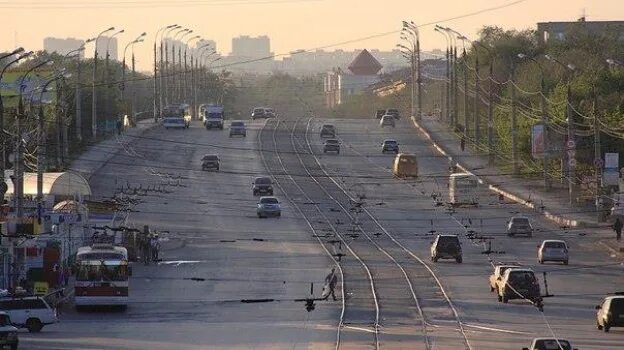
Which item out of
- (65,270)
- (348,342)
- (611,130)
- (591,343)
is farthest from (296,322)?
(611,130)

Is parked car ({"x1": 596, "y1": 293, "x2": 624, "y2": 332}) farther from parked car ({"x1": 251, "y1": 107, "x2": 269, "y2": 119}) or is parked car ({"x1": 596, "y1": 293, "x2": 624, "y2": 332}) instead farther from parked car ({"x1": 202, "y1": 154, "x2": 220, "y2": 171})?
parked car ({"x1": 251, "y1": 107, "x2": 269, "y2": 119})

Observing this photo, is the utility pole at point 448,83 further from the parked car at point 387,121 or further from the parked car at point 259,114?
the parked car at point 259,114

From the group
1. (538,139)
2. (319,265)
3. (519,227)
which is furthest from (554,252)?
(538,139)

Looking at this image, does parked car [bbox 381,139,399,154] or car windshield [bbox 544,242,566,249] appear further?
parked car [bbox 381,139,399,154]

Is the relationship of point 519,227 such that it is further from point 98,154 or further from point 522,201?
point 98,154

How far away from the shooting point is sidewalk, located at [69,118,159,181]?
110 meters

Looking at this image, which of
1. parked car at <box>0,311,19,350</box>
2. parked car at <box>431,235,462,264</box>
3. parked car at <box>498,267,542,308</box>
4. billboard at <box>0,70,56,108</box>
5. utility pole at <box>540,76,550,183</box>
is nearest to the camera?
parked car at <box>0,311,19,350</box>

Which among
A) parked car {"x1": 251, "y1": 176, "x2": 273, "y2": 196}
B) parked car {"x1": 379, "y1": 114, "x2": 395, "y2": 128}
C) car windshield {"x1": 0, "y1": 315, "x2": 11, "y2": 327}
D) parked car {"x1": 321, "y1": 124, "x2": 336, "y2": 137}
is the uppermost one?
parked car {"x1": 379, "y1": 114, "x2": 395, "y2": 128}

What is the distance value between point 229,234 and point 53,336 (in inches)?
1323

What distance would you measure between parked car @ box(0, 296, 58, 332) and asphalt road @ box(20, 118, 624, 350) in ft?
1.59

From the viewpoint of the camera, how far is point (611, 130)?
332 feet

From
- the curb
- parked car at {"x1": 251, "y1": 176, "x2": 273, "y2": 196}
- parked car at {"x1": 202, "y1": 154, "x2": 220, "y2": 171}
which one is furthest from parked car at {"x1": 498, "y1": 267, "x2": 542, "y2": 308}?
parked car at {"x1": 202, "y1": 154, "x2": 220, "y2": 171}

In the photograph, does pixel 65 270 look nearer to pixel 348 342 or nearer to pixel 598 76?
pixel 348 342

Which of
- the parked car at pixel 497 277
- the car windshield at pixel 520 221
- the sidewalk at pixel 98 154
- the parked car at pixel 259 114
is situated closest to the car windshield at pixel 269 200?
the car windshield at pixel 520 221
